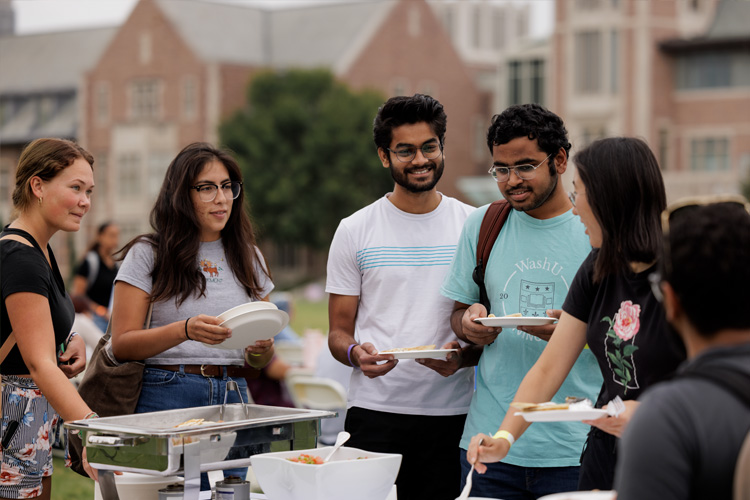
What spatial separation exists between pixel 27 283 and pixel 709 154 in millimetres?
38272

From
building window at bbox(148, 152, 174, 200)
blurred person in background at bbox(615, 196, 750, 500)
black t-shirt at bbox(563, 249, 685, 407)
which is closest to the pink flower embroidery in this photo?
black t-shirt at bbox(563, 249, 685, 407)

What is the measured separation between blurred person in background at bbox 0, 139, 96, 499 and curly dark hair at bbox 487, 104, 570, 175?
1.35 metres

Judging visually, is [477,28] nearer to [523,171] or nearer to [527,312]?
[523,171]

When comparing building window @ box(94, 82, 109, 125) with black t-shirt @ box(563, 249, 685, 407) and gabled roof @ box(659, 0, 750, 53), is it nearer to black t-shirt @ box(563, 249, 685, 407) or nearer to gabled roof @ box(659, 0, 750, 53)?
gabled roof @ box(659, 0, 750, 53)

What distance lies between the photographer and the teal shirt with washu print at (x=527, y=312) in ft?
10.5

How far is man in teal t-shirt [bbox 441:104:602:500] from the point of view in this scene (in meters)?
3.19

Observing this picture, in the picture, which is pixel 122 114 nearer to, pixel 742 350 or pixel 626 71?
pixel 626 71

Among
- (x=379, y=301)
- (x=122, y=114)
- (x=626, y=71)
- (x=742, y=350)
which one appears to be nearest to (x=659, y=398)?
(x=742, y=350)

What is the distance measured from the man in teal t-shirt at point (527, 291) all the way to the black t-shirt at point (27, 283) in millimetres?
1298

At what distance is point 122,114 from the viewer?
46188 millimetres

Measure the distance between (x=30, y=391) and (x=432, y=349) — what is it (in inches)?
50.5

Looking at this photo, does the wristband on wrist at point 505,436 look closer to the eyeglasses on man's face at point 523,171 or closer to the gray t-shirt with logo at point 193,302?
the eyeglasses on man's face at point 523,171

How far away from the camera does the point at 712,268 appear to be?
1679mm

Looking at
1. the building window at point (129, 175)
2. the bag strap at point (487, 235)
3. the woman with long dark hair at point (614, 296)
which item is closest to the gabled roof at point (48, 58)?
the building window at point (129, 175)
